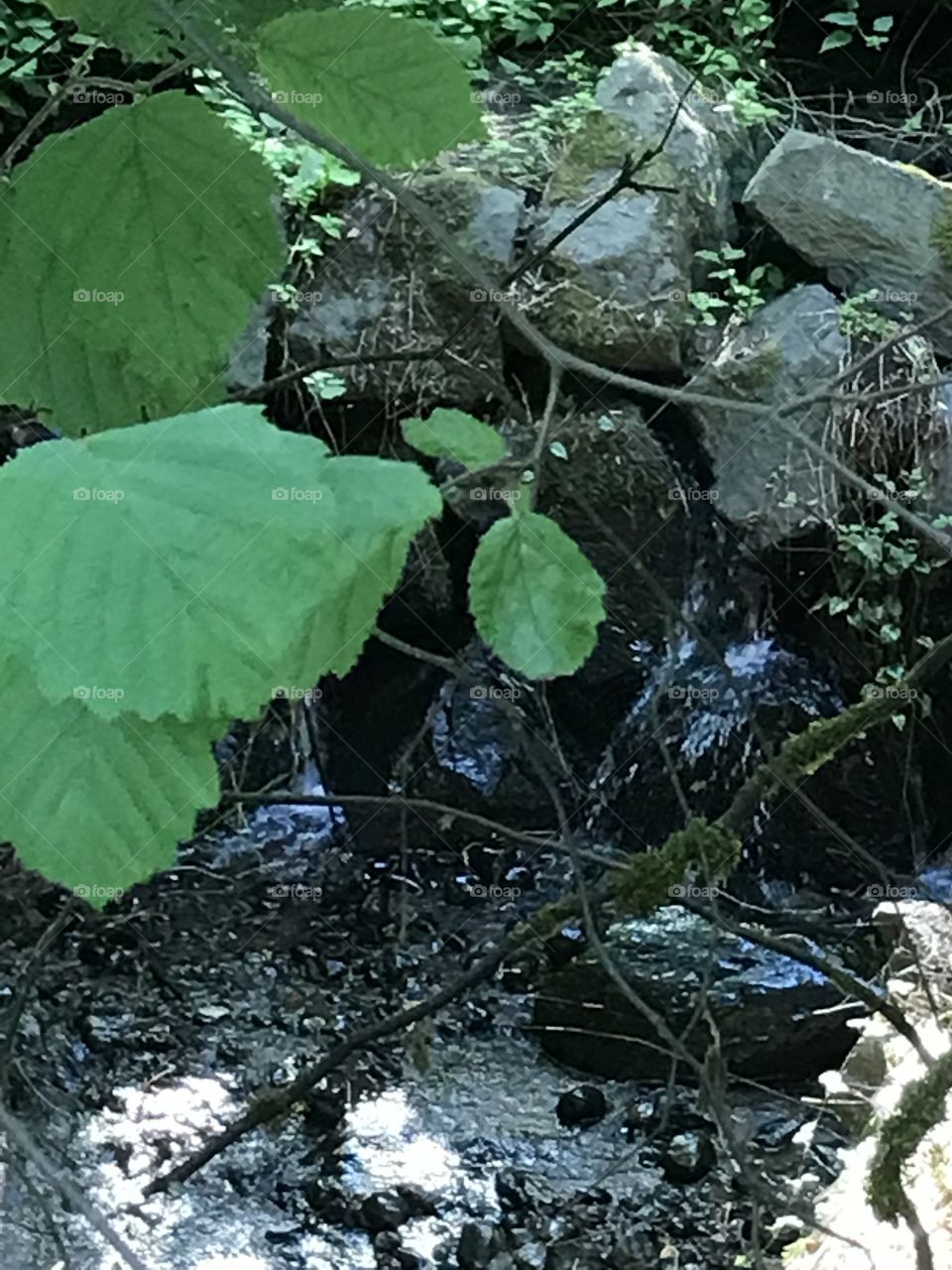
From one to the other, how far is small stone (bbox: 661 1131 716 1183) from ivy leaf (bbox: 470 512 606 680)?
174cm

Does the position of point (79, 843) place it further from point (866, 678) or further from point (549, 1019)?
point (866, 678)

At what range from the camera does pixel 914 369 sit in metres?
2.81

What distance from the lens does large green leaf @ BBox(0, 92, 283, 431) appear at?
0.44 m

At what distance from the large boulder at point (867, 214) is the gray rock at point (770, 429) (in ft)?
0.45

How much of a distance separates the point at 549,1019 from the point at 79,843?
237 centimetres
